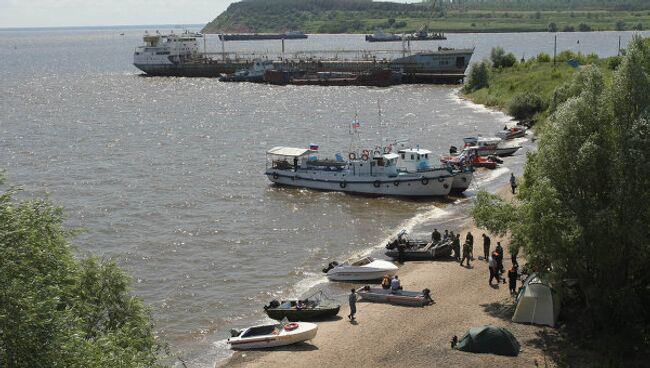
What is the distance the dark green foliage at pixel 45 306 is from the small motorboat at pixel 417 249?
20464 millimetres

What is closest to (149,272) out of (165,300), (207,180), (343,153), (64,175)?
(165,300)

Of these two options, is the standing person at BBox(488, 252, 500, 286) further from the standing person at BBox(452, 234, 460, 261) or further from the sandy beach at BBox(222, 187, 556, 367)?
the standing person at BBox(452, 234, 460, 261)

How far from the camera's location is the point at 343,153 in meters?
72.6

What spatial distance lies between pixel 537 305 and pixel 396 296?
6663 millimetres

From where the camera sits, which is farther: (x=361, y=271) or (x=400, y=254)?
(x=400, y=254)

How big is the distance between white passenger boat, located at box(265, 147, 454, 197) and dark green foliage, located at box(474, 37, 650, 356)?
28161mm

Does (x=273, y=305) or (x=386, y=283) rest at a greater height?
(x=386, y=283)

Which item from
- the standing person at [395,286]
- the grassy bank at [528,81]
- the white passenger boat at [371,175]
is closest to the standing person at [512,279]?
the standing person at [395,286]

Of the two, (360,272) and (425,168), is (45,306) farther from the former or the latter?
(425,168)

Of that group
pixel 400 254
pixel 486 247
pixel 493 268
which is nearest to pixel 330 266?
pixel 400 254

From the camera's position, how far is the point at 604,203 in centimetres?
2659

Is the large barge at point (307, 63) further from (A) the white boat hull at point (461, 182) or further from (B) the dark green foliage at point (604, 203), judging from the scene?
(B) the dark green foliage at point (604, 203)

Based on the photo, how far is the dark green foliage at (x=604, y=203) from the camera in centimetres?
2586

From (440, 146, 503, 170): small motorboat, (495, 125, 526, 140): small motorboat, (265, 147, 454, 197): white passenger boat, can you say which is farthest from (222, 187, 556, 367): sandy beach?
(495, 125, 526, 140): small motorboat
